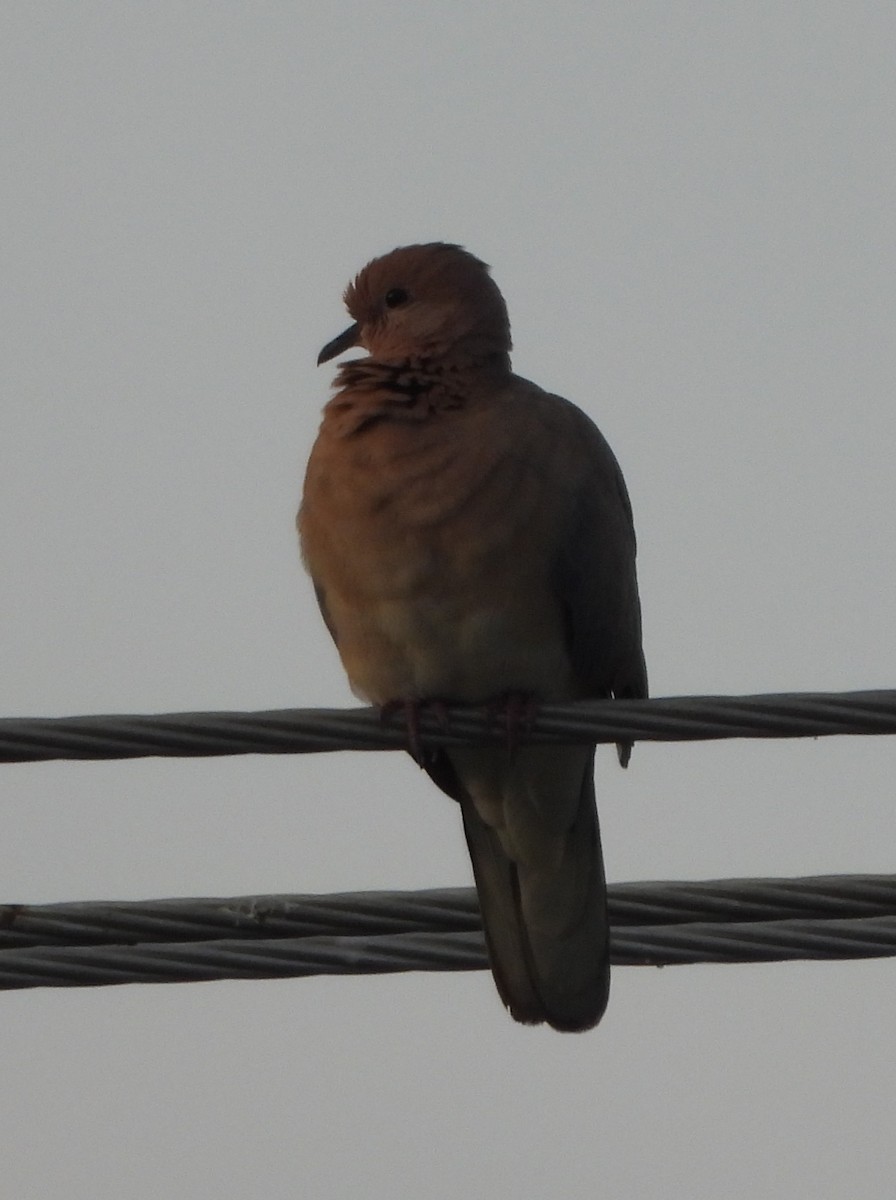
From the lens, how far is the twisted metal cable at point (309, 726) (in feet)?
9.80

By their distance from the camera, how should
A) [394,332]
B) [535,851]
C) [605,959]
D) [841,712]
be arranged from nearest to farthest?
[841,712] < [605,959] < [535,851] < [394,332]

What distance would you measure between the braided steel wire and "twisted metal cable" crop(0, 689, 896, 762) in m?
0.26

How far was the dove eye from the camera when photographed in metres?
4.80

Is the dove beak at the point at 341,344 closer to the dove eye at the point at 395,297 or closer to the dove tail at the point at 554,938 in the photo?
the dove eye at the point at 395,297

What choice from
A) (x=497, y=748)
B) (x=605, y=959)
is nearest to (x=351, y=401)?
(x=497, y=748)

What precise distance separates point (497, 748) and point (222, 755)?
127 cm

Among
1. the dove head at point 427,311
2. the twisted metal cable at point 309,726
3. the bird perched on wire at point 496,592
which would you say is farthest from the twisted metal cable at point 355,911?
the dove head at point 427,311

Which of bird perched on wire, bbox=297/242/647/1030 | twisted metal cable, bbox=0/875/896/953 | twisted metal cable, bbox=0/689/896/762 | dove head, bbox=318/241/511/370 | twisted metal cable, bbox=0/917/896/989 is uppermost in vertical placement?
dove head, bbox=318/241/511/370

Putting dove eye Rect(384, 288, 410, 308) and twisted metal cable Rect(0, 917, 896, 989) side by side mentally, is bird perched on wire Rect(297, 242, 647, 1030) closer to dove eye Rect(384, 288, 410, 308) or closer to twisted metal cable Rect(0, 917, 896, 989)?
dove eye Rect(384, 288, 410, 308)

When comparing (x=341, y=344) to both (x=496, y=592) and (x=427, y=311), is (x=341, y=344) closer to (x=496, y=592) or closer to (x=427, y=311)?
(x=427, y=311)

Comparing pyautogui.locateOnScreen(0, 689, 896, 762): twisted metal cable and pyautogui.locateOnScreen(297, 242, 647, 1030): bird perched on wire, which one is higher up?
pyautogui.locateOnScreen(297, 242, 647, 1030): bird perched on wire

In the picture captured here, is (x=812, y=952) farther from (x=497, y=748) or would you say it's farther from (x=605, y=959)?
(x=497, y=748)

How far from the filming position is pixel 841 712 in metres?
2.97

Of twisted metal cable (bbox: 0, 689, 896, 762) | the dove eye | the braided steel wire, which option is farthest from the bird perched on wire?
twisted metal cable (bbox: 0, 689, 896, 762)
